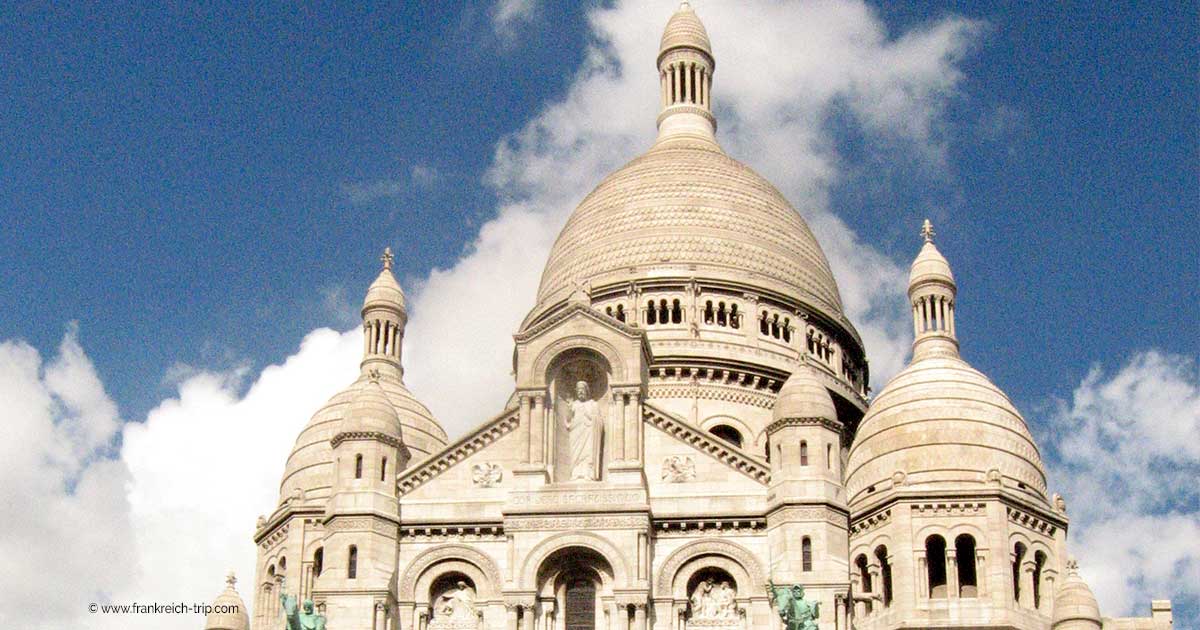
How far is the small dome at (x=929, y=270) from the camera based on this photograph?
7788 cm

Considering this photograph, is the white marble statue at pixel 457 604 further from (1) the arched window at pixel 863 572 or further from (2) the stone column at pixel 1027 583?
(2) the stone column at pixel 1027 583

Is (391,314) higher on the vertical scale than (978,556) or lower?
higher

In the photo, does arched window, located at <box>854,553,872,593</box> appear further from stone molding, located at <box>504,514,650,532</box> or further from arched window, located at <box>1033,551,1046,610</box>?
stone molding, located at <box>504,514,650,532</box>

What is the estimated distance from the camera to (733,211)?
81438 mm

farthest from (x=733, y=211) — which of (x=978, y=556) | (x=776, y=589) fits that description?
(x=776, y=589)

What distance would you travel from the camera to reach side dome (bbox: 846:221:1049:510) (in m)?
68.5

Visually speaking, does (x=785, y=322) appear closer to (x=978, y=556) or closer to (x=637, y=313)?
(x=637, y=313)

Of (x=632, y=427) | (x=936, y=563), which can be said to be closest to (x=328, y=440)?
(x=632, y=427)

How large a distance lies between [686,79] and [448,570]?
120 feet

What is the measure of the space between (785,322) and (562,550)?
23433mm

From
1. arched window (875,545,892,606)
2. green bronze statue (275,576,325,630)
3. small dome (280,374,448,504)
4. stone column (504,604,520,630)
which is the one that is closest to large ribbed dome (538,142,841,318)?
small dome (280,374,448,504)

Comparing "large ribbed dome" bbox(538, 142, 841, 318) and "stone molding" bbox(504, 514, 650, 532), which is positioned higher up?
"large ribbed dome" bbox(538, 142, 841, 318)

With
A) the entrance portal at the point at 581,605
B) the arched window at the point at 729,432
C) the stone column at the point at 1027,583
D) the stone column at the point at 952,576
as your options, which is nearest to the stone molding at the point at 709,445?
the entrance portal at the point at 581,605

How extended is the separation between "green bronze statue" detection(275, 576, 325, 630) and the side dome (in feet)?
68.0
